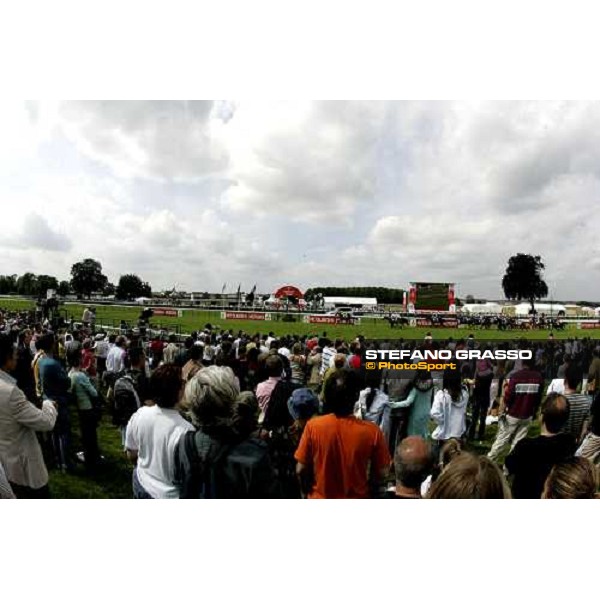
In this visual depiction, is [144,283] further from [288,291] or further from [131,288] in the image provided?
[288,291]

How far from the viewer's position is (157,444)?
3072mm

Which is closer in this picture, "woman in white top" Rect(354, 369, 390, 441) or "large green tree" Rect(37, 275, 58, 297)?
"woman in white top" Rect(354, 369, 390, 441)

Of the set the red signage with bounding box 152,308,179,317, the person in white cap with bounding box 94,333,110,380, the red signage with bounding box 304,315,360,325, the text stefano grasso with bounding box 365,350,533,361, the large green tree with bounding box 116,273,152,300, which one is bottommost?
the person in white cap with bounding box 94,333,110,380

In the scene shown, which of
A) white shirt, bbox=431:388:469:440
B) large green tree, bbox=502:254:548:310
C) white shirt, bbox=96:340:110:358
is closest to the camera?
white shirt, bbox=431:388:469:440

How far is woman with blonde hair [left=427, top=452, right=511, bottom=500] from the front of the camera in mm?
2129

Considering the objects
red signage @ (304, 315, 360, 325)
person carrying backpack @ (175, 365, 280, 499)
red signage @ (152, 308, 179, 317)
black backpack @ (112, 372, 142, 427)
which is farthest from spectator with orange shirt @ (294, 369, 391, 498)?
red signage @ (304, 315, 360, 325)

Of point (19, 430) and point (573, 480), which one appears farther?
point (19, 430)

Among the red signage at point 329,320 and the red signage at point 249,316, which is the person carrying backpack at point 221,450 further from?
the red signage at point 249,316

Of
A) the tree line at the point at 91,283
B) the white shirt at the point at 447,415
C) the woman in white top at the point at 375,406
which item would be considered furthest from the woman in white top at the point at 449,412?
the tree line at the point at 91,283

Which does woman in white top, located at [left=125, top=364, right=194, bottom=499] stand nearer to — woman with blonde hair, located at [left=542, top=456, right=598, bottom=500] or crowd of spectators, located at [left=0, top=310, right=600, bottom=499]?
crowd of spectators, located at [left=0, top=310, right=600, bottom=499]

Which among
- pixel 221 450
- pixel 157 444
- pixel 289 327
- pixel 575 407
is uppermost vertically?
pixel 221 450

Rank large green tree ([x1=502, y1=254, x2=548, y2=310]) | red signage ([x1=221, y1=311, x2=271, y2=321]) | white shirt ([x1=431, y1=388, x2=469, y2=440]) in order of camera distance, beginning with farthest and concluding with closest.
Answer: red signage ([x1=221, y1=311, x2=271, y2=321]) → large green tree ([x1=502, y1=254, x2=548, y2=310]) → white shirt ([x1=431, y1=388, x2=469, y2=440])

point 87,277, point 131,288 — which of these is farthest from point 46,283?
point 87,277

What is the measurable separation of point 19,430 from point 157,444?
1081 mm
